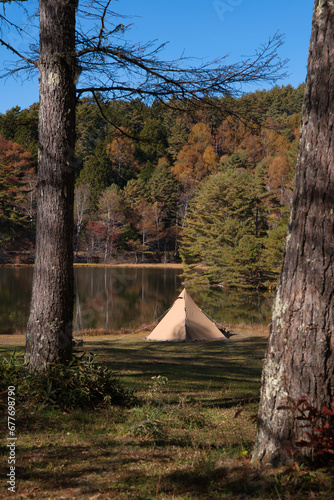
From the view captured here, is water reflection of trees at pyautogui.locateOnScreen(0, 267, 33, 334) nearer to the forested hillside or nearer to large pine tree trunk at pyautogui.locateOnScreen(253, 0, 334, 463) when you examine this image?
the forested hillside

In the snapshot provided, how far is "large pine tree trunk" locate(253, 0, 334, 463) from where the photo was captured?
98.4 inches

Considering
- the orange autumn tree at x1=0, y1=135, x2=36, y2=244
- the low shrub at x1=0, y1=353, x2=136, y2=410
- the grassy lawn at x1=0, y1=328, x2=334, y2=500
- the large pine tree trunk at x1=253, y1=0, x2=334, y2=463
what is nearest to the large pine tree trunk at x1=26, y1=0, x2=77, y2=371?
the low shrub at x1=0, y1=353, x2=136, y2=410

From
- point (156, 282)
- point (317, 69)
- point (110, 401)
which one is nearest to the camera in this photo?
point (317, 69)

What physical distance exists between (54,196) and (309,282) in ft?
9.77

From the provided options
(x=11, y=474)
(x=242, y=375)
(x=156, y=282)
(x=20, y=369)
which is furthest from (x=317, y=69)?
(x=156, y=282)

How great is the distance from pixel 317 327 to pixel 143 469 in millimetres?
1364

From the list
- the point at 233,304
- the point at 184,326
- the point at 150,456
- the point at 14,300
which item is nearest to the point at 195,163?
the point at 233,304

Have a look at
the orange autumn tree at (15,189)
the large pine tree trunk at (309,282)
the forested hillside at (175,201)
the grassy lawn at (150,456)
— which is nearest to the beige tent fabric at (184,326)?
the grassy lawn at (150,456)

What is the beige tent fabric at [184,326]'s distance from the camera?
47.7 ft

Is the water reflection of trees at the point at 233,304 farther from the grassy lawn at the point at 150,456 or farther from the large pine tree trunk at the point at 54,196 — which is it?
the grassy lawn at the point at 150,456

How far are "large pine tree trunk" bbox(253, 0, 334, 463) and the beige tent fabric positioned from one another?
39.1 feet

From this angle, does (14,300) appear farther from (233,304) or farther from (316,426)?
(316,426)

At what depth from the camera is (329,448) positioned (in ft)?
7.88

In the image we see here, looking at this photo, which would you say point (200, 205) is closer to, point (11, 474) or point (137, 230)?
point (137, 230)
